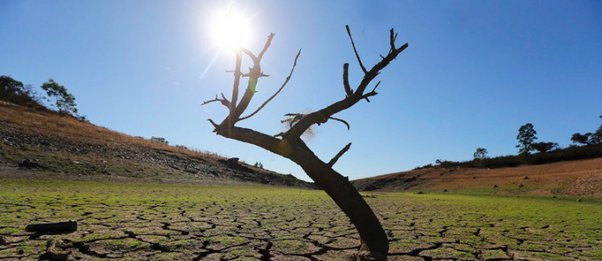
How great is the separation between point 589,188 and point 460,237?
17.3m

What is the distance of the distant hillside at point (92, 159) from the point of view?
54.2ft

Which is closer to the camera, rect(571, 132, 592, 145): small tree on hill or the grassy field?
the grassy field

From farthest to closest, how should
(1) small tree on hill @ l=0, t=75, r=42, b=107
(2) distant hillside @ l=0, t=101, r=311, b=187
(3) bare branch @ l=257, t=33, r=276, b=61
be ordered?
1. (1) small tree on hill @ l=0, t=75, r=42, b=107
2. (2) distant hillside @ l=0, t=101, r=311, b=187
3. (3) bare branch @ l=257, t=33, r=276, b=61

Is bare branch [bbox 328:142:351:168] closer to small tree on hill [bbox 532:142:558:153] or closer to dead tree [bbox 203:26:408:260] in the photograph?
dead tree [bbox 203:26:408:260]

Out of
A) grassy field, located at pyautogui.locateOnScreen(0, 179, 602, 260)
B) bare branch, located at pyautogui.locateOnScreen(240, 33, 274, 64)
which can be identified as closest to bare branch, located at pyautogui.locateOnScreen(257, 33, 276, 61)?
bare branch, located at pyautogui.locateOnScreen(240, 33, 274, 64)

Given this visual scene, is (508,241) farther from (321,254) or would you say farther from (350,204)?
(350,204)

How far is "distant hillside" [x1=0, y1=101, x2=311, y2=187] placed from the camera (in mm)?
16531

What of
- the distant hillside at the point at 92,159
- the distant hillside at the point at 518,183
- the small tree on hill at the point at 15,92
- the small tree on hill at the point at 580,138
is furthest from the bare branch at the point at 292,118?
the small tree on hill at the point at 580,138

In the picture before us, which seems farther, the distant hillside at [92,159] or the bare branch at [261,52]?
the distant hillside at [92,159]

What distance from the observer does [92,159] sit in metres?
19.8

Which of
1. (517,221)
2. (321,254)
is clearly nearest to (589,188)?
(517,221)

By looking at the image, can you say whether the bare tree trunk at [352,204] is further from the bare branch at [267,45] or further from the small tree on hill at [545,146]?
the small tree on hill at [545,146]

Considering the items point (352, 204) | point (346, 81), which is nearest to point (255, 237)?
point (352, 204)

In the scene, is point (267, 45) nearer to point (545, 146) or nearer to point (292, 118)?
point (292, 118)
